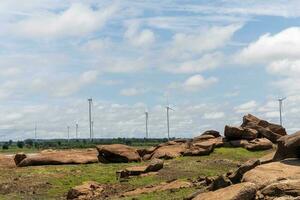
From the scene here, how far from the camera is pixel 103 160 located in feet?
248

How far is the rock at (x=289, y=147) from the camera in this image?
35219 millimetres

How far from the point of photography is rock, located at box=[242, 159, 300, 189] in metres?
30.9

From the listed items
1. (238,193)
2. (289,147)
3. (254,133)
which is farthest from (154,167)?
(238,193)

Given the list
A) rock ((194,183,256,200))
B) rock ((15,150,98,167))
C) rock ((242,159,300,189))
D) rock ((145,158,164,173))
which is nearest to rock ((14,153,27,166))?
rock ((15,150,98,167))

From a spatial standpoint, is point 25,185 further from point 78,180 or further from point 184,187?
point 184,187

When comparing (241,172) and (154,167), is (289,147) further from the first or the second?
(154,167)

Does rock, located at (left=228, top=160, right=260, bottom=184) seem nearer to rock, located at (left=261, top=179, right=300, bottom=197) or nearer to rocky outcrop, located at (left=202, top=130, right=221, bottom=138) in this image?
rock, located at (left=261, top=179, right=300, bottom=197)

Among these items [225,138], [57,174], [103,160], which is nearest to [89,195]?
[57,174]

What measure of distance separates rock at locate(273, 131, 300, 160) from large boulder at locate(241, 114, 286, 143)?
49788mm

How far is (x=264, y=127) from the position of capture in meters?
88.5

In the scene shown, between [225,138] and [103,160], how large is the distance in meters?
19.6

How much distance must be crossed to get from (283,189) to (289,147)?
712 cm

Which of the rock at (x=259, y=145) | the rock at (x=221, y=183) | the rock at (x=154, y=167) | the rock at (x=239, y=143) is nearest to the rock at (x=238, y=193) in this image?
the rock at (x=221, y=183)

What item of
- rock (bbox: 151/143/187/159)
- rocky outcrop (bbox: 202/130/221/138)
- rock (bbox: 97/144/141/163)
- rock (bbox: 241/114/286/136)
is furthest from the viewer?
rocky outcrop (bbox: 202/130/221/138)
